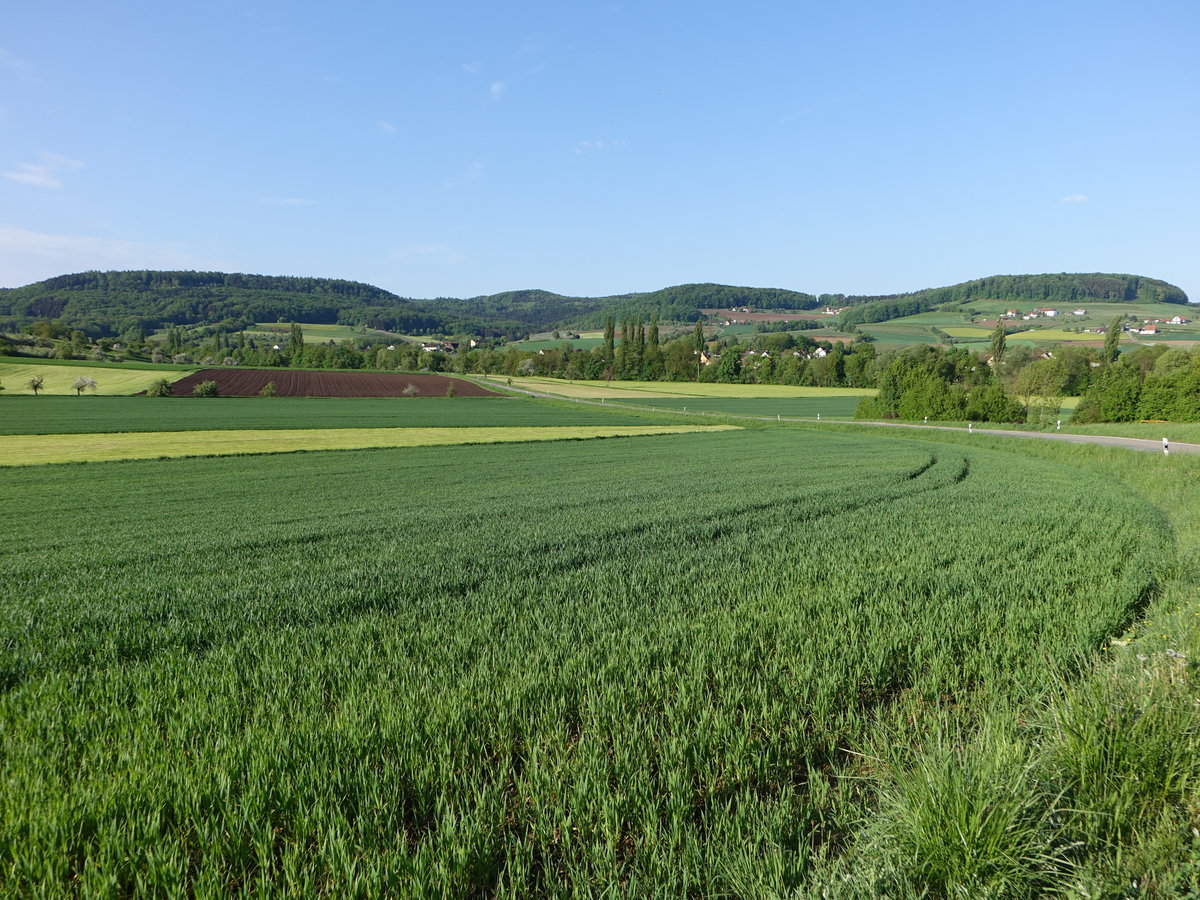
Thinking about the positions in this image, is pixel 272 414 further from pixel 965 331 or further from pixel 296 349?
pixel 965 331

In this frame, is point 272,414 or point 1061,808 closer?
point 1061,808

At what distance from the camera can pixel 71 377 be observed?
84.9m

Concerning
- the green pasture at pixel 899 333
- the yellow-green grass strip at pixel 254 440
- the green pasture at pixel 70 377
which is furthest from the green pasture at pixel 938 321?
the green pasture at pixel 70 377

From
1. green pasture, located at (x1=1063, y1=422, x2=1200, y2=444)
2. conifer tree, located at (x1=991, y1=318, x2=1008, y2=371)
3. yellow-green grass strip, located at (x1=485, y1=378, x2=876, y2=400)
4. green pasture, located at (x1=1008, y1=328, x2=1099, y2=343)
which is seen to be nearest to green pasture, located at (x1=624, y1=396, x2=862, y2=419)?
yellow-green grass strip, located at (x1=485, y1=378, x2=876, y2=400)

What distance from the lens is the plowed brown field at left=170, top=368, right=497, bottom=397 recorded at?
88250 mm

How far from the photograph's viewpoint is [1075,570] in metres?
10.4

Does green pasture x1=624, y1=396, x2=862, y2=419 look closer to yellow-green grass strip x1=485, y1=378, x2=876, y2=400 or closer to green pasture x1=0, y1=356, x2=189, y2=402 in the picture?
yellow-green grass strip x1=485, y1=378, x2=876, y2=400

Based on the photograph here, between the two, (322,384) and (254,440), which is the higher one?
(322,384)

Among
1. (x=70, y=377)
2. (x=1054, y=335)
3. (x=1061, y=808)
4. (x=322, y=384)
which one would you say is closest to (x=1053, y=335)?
(x=1054, y=335)

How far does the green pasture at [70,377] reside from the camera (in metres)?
79.2

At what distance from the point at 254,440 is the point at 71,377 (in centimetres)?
6177

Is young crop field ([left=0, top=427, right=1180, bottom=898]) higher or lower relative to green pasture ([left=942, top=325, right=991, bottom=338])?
lower

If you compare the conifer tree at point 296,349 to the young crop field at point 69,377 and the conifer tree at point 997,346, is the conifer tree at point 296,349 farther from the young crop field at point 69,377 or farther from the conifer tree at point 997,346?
the conifer tree at point 997,346

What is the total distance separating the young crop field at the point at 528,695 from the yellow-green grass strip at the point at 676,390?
8542 centimetres
